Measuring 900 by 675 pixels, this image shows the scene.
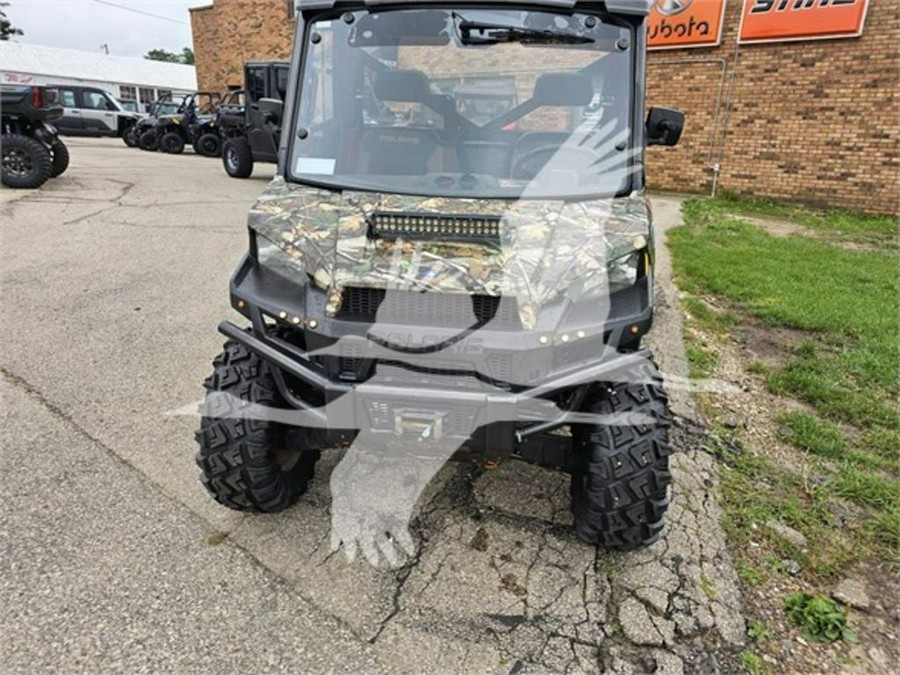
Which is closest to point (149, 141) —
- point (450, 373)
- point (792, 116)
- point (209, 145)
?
point (209, 145)

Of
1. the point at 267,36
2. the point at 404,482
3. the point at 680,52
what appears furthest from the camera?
the point at 267,36

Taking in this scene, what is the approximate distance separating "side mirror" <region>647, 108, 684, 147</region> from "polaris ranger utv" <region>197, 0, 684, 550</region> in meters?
0.02

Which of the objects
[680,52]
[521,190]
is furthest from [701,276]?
[680,52]

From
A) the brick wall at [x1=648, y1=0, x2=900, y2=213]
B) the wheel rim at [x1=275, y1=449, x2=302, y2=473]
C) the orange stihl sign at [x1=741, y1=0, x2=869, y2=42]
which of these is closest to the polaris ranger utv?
Result: the wheel rim at [x1=275, y1=449, x2=302, y2=473]

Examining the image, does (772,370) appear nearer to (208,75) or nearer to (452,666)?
(452,666)

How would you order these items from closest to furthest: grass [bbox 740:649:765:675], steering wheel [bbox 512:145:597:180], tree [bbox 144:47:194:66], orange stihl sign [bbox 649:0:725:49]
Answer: grass [bbox 740:649:765:675], steering wheel [bbox 512:145:597:180], orange stihl sign [bbox 649:0:725:49], tree [bbox 144:47:194:66]

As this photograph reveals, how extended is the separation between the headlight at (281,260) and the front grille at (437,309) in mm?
257

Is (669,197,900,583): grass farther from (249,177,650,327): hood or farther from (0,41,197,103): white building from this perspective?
(0,41,197,103): white building

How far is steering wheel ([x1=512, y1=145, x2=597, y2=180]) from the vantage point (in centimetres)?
261

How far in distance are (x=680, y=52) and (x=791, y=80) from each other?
2.27 m

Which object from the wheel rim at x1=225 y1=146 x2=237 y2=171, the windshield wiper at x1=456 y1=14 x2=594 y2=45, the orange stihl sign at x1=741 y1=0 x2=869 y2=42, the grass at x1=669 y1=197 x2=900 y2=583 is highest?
the orange stihl sign at x1=741 y1=0 x2=869 y2=42

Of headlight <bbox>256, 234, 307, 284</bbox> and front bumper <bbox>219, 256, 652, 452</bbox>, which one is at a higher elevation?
headlight <bbox>256, 234, 307, 284</bbox>

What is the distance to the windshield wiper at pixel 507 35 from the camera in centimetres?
263

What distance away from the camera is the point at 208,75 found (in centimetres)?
2205
